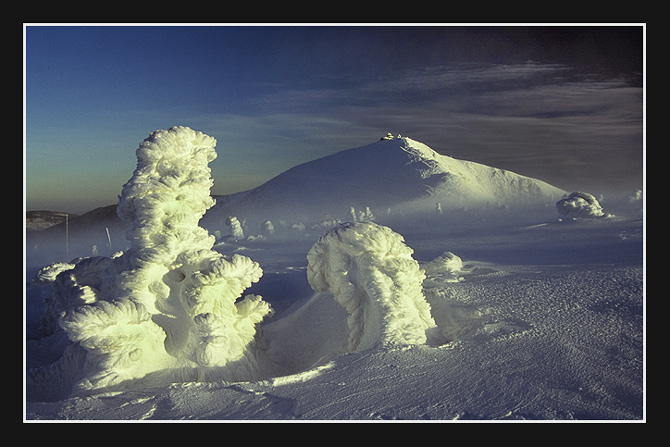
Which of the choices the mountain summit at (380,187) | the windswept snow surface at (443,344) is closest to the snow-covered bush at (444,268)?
the windswept snow surface at (443,344)

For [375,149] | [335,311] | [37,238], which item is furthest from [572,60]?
[37,238]

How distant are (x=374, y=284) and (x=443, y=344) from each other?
59 cm

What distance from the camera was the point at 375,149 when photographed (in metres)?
8.82

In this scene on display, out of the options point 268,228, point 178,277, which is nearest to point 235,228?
point 268,228

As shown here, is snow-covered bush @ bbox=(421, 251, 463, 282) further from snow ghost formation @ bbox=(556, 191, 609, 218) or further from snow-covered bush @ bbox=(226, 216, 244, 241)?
snow-covered bush @ bbox=(226, 216, 244, 241)

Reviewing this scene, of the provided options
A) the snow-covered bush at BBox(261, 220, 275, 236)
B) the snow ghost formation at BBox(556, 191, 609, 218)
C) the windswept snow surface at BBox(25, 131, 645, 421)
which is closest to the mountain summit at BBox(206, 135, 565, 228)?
the snow-covered bush at BBox(261, 220, 275, 236)

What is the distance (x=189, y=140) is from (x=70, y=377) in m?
1.87

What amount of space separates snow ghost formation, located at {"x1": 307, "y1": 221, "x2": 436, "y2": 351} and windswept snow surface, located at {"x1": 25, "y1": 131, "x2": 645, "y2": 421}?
10 mm

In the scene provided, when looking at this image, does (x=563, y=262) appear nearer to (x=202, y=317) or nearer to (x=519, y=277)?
(x=519, y=277)

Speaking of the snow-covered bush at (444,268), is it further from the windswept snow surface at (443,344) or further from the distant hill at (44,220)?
the distant hill at (44,220)

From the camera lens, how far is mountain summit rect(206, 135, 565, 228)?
314 inches

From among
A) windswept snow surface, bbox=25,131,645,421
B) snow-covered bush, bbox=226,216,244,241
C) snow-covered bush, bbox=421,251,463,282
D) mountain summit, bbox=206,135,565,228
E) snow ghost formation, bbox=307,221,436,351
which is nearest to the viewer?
windswept snow surface, bbox=25,131,645,421

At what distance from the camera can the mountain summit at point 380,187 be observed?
797cm

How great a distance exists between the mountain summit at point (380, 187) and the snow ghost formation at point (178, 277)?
405 centimetres
